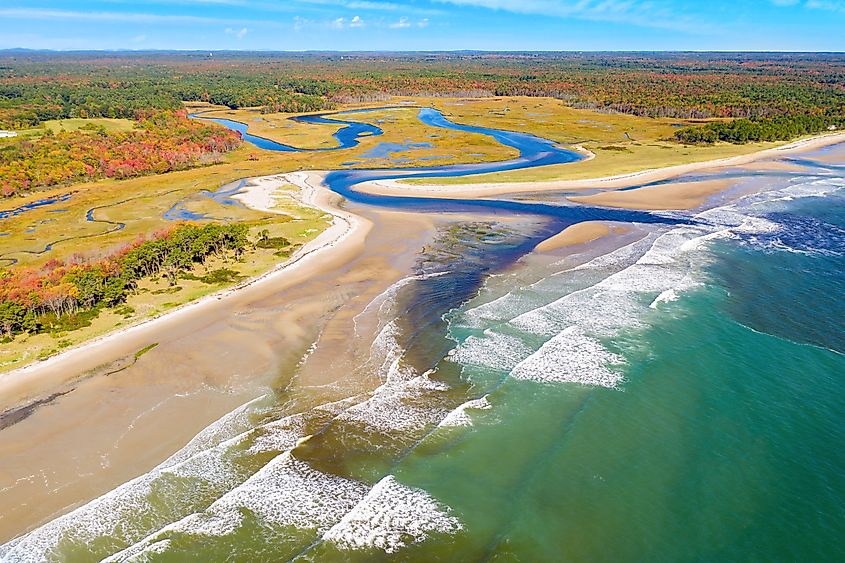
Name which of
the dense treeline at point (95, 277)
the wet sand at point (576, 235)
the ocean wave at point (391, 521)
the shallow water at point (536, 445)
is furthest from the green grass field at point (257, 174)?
the wet sand at point (576, 235)

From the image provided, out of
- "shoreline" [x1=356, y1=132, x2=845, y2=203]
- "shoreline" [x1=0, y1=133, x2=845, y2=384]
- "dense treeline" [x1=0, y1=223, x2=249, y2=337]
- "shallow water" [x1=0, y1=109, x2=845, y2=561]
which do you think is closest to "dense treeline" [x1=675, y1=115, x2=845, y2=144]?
"shoreline" [x1=0, y1=133, x2=845, y2=384]

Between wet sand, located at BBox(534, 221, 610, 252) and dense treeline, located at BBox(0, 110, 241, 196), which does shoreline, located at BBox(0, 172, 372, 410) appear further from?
dense treeline, located at BBox(0, 110, 241, 196)

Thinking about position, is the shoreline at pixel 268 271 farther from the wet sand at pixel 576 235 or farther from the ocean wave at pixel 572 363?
the ocean wave at pixel 572 363

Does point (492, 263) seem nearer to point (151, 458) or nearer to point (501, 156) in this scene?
point (151, 458)

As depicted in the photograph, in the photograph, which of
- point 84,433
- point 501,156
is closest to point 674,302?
point 84,433

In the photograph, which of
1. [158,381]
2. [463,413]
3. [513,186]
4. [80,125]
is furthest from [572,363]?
[80,125]

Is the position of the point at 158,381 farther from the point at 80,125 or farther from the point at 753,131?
the point at 753,131
